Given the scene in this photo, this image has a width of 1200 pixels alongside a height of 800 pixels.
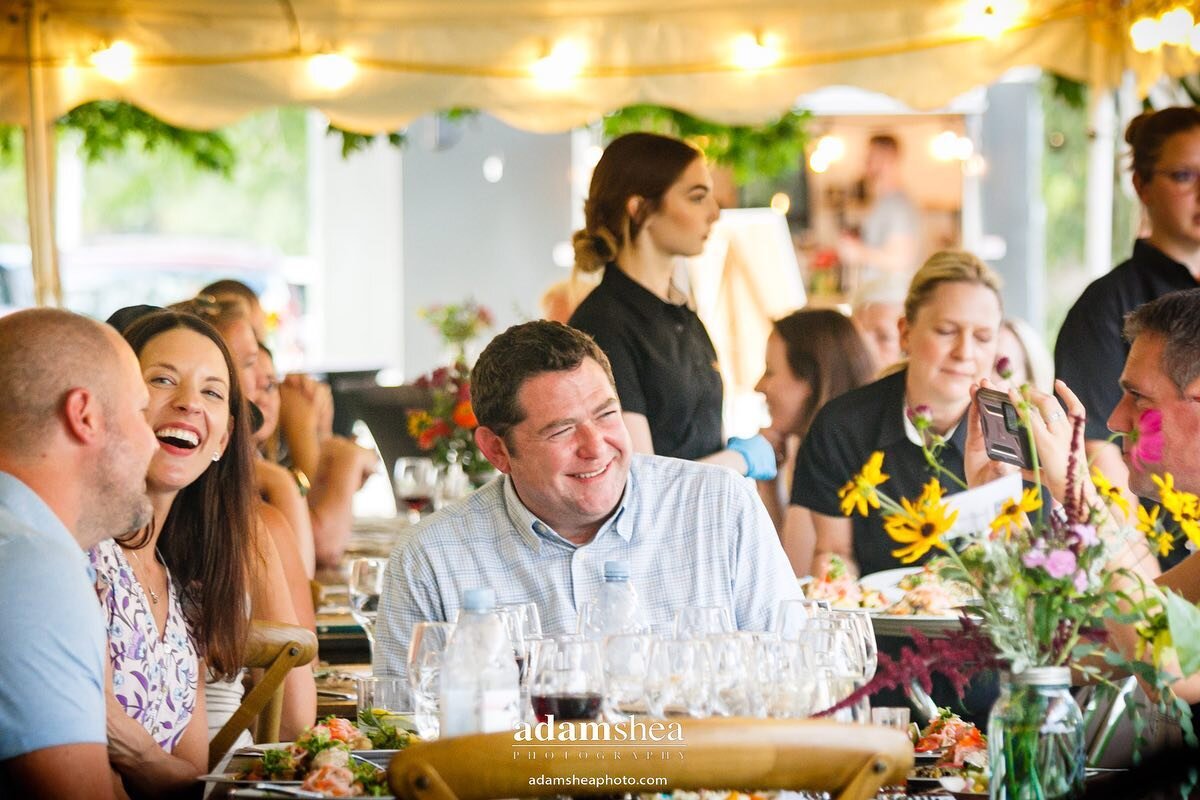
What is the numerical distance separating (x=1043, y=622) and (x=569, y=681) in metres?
0.61

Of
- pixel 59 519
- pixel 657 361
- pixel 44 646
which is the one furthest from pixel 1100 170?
pixel 44 646

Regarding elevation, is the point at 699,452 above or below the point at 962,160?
below

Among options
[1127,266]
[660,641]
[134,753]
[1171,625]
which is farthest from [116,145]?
[1171,625]

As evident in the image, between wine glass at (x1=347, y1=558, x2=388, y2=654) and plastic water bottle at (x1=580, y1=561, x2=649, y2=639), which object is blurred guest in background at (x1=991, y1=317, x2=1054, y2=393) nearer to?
wine glass at (x1=347, y1=558, x2=388, y2=654)

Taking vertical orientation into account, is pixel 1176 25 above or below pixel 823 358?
above

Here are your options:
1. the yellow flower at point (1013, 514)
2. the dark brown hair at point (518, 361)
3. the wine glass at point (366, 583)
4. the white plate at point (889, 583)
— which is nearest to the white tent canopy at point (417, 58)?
the white plate at point (889, 583)

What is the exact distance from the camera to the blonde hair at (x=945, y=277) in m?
4.33

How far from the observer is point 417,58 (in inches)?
225

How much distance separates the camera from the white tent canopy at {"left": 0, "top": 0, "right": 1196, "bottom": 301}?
554cm

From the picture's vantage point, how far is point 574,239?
170 inches

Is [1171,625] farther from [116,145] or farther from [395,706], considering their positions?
[116,145]

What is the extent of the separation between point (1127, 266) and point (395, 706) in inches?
106

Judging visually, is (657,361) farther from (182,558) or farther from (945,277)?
(182,558)

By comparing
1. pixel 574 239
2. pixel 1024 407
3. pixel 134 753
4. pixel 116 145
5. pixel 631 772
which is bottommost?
pixel 134 753
